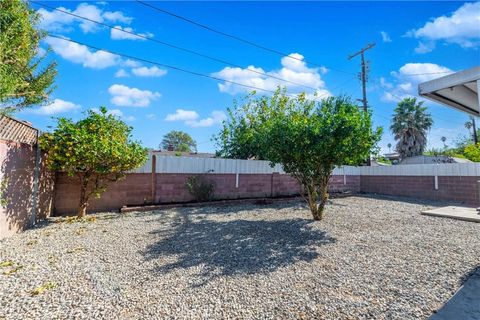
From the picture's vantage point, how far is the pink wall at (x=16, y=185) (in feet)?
15.8

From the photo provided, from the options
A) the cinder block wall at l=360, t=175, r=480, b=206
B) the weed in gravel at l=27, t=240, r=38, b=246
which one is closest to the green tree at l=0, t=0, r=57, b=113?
the weed in gravel at l=27, t=240, r=38, b=246

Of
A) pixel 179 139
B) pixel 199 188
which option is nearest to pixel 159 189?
pixel 199 188

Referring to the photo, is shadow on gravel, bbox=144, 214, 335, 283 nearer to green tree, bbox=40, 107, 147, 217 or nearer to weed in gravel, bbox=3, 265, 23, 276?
weed in gravel, bbox=3, 265, 23, 276

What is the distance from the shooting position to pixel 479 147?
1938 cm

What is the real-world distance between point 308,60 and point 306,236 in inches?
434

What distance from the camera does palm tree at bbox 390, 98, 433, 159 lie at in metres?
22.1

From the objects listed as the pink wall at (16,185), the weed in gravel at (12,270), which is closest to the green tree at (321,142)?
the weed in gravel at (12,270)

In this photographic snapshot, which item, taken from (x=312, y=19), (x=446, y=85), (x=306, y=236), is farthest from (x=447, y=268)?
(x=312, y=19)

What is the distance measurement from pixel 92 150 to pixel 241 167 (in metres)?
5.89

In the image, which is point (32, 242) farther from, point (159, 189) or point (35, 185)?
point (159, 189)

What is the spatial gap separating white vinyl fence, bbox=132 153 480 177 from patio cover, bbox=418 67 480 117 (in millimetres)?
4021

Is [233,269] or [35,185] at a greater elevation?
[35,185]

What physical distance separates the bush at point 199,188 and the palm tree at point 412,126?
2201cm

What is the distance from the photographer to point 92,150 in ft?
20.6
